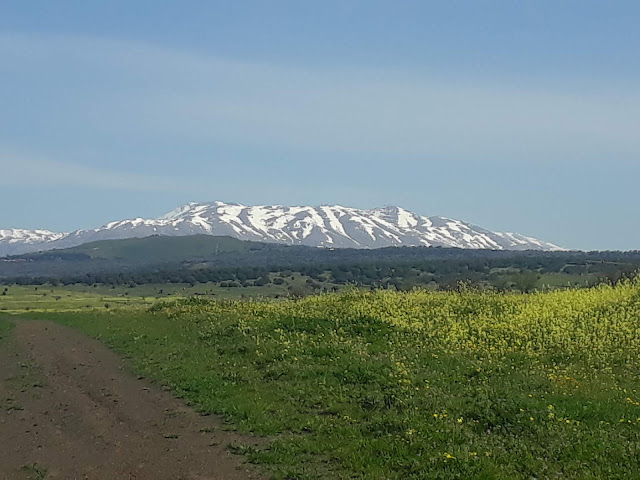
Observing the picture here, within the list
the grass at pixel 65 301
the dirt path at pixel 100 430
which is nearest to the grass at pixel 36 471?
the dirt path at pixel 100 430

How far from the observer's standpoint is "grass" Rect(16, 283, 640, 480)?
11.7 m

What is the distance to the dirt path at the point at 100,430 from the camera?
12023 mm

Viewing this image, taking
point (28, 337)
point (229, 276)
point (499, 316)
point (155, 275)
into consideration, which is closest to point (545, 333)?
point (499, 316)

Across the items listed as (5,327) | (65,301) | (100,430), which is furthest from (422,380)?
(65,301)

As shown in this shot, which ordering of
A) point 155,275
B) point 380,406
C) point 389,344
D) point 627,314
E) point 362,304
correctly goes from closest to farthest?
point 380,406 → point 389,344 → point 627,314 → point 362,304 → point 155,275

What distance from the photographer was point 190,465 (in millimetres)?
12070

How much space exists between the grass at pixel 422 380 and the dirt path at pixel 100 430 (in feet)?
2.47

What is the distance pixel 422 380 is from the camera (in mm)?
17297

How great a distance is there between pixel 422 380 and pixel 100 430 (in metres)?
8.13

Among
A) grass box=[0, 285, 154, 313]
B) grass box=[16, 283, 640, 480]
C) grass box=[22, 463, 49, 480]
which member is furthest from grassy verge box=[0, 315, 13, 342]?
grass box=[0, 285, 154, 313]

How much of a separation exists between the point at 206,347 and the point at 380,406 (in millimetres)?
11186

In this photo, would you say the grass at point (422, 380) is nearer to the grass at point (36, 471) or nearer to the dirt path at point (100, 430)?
the dirt path at point (100, 430)

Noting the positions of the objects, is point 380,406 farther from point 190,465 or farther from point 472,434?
point 190,465

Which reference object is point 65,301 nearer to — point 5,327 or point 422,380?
point 5,327
